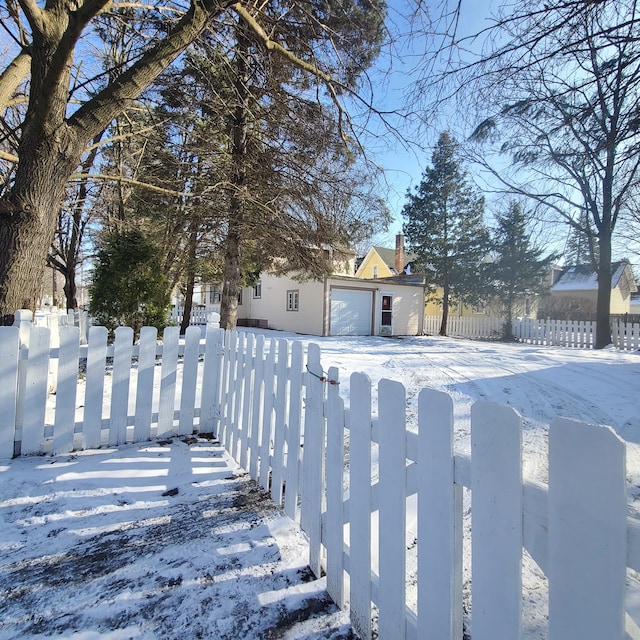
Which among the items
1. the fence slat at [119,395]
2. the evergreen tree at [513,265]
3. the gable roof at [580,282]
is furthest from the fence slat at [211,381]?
the gable roof at [580,282]

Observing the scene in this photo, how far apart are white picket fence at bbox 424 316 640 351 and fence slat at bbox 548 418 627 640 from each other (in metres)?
15.5

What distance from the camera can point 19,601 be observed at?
1587mm

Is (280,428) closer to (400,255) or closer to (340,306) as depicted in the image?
(340,306)

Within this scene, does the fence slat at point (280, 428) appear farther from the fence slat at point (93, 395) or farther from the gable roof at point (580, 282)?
the gable roof at point (580, 282)

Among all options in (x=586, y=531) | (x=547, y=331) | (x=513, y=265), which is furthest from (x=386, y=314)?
(x=586, y=531)

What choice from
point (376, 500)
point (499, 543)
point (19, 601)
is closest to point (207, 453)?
point (19, 601)

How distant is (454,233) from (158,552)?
1953 centimetres

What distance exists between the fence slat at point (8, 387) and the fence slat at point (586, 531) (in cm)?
372

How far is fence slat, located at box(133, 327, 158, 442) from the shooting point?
3.33 meters

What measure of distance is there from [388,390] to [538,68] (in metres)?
3.10

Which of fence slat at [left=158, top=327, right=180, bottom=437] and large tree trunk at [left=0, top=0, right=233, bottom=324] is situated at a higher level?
large tree trunk at [left=0, top=0, right=233, bottom=324]

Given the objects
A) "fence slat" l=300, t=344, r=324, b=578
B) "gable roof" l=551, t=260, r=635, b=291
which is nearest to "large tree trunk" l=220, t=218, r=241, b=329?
"fence slat" l=300, t=344, r=324, b=578

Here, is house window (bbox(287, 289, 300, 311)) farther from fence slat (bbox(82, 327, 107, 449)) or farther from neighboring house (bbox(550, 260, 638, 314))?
neighboring house (bbox(550, 260, 638, 314))

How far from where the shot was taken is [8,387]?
2936mm
